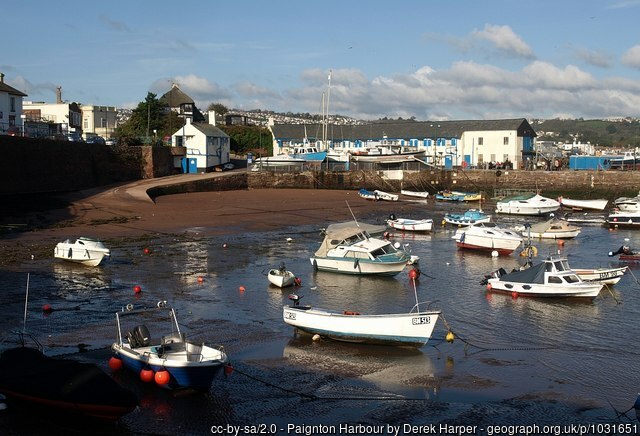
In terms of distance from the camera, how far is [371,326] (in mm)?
21938

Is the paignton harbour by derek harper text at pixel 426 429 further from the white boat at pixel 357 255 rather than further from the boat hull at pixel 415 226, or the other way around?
the boat hull at pixel 415 226

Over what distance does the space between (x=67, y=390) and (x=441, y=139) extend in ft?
307

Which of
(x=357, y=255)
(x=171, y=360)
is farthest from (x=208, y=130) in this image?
(x=171, y=360)

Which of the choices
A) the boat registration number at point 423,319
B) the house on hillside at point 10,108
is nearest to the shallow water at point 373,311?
the boat registration number at point 423,319

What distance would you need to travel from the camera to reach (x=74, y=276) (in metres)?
32.5

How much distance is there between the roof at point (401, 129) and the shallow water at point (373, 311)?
204 ft

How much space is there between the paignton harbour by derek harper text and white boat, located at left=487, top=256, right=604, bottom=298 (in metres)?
13.0

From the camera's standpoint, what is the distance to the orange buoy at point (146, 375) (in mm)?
17766

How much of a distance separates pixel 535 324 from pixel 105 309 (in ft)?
50.0

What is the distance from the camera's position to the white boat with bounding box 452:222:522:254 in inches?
1625

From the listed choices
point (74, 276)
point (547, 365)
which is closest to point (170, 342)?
point (547, 365)

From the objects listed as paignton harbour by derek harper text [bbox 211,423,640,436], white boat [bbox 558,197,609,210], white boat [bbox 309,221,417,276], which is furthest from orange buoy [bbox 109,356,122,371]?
white boat [bbox 558,197,609,210]

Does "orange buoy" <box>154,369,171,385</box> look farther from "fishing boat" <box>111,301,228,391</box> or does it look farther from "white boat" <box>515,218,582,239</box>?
"white boat" <box>515,218,582,239</box>

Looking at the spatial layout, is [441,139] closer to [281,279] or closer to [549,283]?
[281,279]
